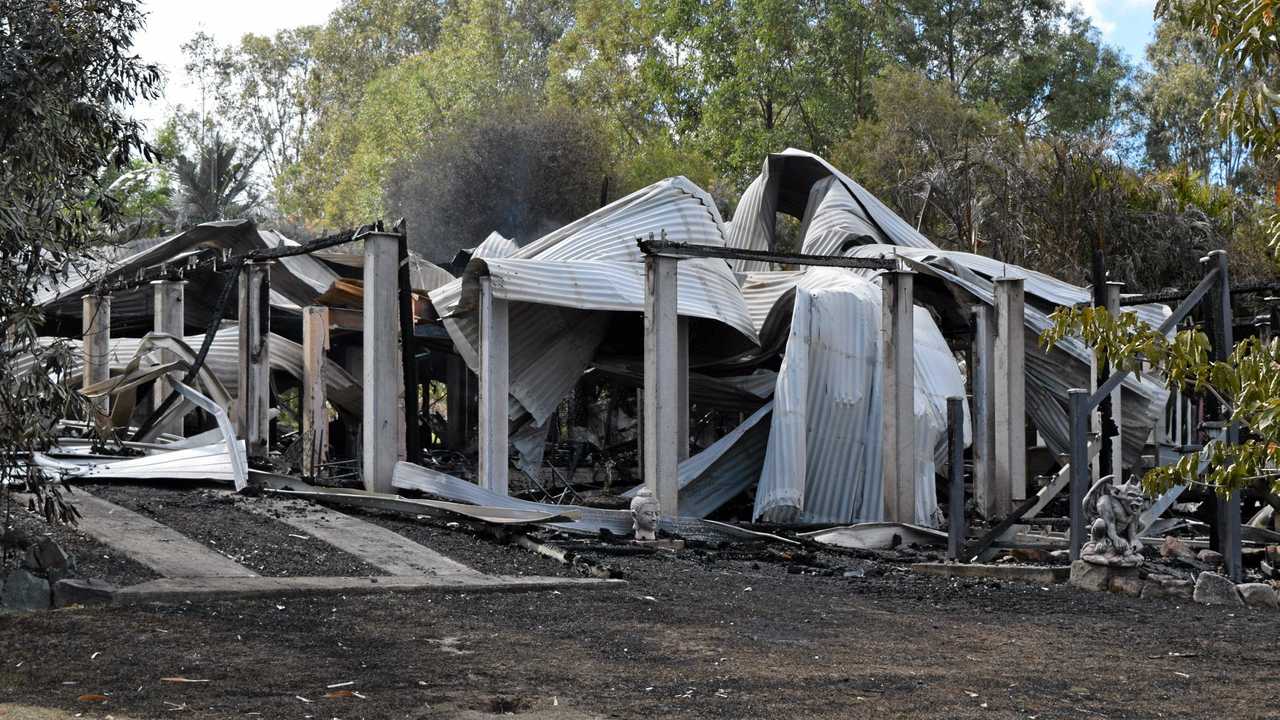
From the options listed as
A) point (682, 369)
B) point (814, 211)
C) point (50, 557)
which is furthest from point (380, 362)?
point (814, 211)

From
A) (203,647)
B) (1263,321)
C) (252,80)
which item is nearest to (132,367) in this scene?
(203,647)

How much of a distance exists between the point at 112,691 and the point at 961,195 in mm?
26117

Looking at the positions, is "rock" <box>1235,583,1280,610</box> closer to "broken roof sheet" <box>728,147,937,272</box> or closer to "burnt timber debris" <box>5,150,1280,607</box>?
"burnt timber debris" <box>5,150,1280,607</box>

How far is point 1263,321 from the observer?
50.7ft

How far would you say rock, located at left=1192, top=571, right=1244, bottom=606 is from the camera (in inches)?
388

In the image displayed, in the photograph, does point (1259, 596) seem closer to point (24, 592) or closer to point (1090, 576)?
point (1090, 576)

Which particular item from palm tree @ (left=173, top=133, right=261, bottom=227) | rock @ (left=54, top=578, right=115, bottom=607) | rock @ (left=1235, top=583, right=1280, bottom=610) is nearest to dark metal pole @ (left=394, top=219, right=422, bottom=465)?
rock @ (left=54, top=578, right=115, bottom=607)

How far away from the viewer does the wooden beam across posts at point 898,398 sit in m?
→ 14.1

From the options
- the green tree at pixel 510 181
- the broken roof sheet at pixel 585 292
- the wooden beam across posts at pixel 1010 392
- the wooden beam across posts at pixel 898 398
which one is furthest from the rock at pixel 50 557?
the green tree at pixel 510 181

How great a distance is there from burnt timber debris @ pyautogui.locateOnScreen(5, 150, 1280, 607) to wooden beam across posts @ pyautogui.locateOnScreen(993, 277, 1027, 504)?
0.03 meters

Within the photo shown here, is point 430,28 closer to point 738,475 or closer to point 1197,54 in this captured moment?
point 1197,54

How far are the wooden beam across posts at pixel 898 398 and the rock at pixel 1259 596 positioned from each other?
14.6 ft

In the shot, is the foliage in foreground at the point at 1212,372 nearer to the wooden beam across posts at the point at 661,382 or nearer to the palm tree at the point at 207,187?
the wooden beam across posts at the point at 661,382

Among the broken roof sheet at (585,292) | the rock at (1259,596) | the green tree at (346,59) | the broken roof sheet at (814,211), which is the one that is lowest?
the rock at (1259,596)
